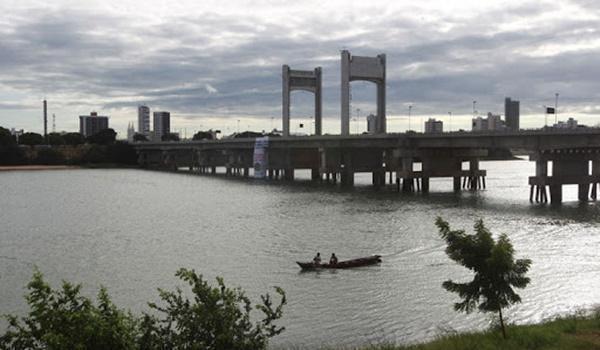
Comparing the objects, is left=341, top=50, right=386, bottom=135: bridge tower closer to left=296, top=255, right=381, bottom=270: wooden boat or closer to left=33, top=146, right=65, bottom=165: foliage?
left=296, top=255, right=381, bottom=270: wooden boat

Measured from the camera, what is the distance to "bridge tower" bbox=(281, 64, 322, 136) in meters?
157

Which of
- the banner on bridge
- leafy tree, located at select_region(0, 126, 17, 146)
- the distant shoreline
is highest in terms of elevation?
leafy tree, located at select_region(0, 126, 17, 146)

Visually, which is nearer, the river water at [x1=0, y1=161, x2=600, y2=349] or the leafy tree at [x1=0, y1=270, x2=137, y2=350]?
the leafy tree at [x1=0, y1=270, x2=137, y2=350]

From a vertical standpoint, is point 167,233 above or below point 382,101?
below

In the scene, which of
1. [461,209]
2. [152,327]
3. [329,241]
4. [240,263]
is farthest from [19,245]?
[461,209]

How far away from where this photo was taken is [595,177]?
7744 centimetres

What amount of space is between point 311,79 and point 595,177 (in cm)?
9331

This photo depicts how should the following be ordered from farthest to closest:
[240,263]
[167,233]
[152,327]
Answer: [167,233], [240,263], [152,327]

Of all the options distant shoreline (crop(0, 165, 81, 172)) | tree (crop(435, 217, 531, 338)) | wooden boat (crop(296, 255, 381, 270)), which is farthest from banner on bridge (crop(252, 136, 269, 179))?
tree (crop(435, 217, 531, 338))

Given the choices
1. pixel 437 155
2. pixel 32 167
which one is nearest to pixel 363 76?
pixel 437 155

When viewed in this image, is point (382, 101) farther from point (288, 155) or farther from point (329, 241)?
point (329, 241)

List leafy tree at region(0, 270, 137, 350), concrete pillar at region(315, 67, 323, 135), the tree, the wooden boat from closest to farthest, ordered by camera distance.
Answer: leafy tree at region(0, 270, 137, 350), the tree, the wooden boat, concrete pillar at region(315, 67, 323, 135)

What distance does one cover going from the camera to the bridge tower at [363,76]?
133 m

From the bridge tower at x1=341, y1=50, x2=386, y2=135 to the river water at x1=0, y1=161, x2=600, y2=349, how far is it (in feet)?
168
